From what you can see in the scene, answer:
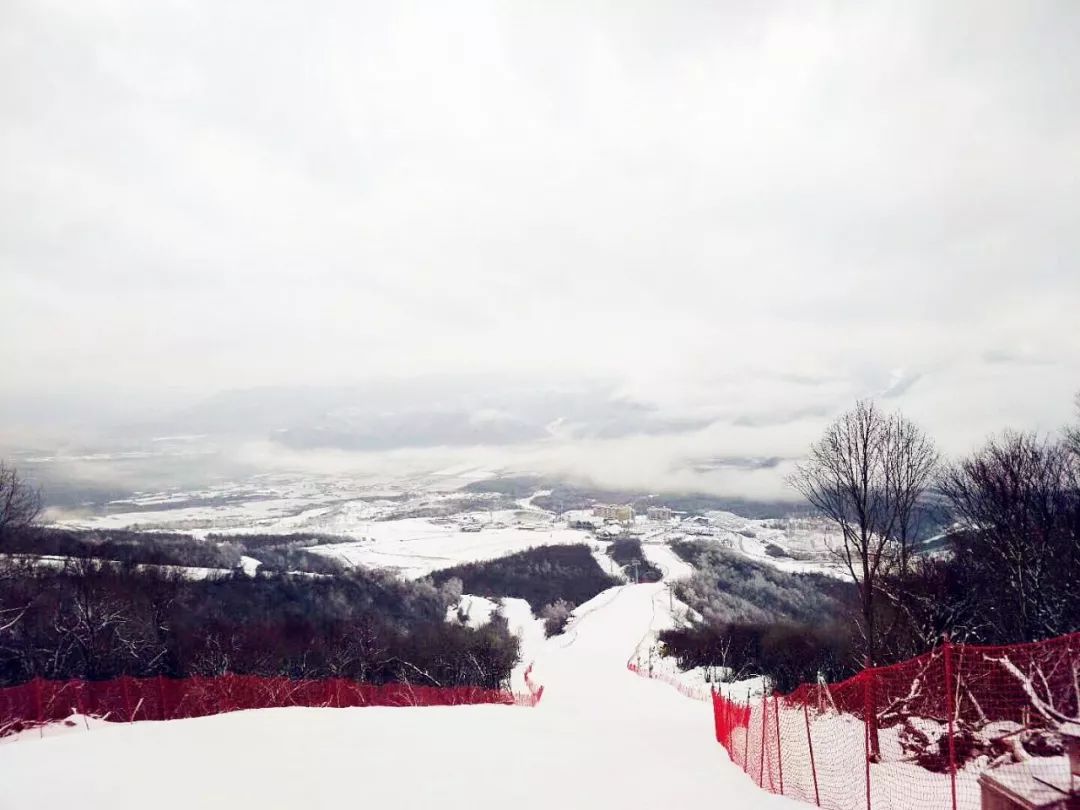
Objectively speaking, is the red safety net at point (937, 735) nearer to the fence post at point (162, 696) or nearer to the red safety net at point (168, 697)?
the red safety net at point (168, 697)

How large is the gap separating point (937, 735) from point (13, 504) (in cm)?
4341

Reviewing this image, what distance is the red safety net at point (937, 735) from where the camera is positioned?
656 centimetres

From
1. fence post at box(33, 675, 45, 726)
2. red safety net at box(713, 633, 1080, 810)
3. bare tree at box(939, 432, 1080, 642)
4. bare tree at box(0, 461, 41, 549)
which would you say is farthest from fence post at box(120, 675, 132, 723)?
bare tree at box(939, 432, 1080, 642)

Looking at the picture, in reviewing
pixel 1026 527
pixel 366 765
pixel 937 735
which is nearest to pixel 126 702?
pixel 366 765

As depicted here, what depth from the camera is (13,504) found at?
111ft

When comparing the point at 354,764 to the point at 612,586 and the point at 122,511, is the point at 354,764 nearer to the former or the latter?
the point at 612,586

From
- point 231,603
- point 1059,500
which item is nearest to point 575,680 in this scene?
point 1059,500

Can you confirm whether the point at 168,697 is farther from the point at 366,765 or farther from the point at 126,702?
the point at 366,765

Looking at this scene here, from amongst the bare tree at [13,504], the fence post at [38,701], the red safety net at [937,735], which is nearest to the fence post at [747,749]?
the red safety net at [937,735]

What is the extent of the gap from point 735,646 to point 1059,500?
43.5 m

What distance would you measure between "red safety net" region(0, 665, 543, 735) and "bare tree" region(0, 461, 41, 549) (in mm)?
15452

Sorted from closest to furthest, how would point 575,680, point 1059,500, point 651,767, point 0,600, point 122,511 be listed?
point 651,767
point 1059,500
point 0,600
point 575,680
point 122,511

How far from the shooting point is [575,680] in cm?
4578

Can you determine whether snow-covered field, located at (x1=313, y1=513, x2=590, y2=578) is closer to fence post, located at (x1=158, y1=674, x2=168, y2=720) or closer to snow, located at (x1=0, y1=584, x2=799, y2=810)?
fence post, located at (x1=158, y1=674, x2=168, y2=720)
